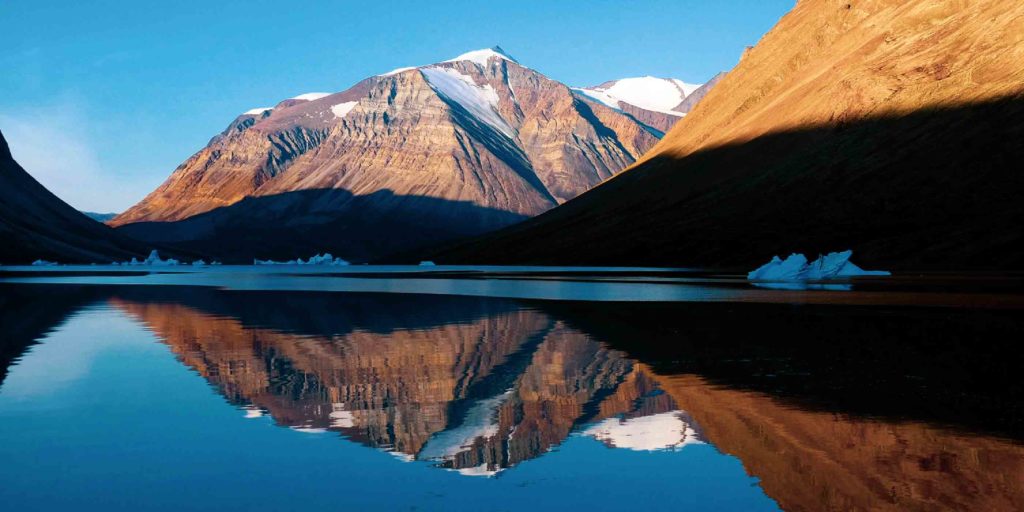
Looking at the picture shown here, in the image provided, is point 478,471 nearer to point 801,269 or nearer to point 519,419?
point 519,419

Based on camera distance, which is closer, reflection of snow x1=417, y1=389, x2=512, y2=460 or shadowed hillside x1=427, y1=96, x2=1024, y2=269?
reflection of snow x1=417, y1=389, x2=512, y2=460

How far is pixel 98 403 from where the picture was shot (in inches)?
902

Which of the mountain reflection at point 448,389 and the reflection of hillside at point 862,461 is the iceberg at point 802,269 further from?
the reflection of hillside at point 862,461

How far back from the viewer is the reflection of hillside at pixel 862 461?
1370cm

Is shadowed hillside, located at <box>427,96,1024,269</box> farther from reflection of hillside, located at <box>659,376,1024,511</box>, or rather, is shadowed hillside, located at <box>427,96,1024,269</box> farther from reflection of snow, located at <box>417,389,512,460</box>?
reflection of snow, located at <box>417,389,512,460</box>

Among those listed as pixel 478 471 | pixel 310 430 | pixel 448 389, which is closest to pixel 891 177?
pixel 448 389

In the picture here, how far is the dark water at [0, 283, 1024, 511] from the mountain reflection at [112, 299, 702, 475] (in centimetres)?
10

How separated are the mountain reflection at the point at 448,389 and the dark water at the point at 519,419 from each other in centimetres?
10

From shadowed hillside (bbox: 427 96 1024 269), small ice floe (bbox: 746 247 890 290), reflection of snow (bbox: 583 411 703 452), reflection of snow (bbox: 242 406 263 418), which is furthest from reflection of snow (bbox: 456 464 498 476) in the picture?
shadowed hillside (bbox: 427 96 1024 269)

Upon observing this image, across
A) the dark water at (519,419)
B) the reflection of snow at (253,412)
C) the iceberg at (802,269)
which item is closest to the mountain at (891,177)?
the iceberg at (802,269)

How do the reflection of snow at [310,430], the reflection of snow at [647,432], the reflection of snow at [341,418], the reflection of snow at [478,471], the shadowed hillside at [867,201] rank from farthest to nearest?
the shadowed hillside at [867,201] < the reflection of snow at [341,418] < the reflection of snow at [310,430] < the reflection of snow at [647,432] < the reflection of snow at [478,471]

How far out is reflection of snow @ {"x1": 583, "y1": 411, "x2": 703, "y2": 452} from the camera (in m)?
17.6

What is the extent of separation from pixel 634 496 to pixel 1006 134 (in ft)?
521

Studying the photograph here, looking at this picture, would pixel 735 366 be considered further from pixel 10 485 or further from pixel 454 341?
pixel 10 485
